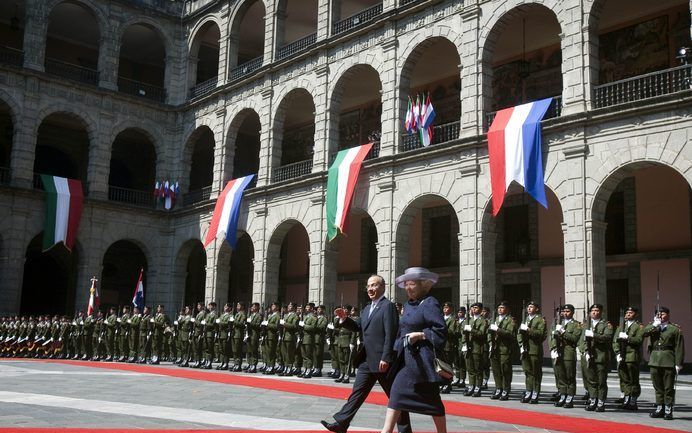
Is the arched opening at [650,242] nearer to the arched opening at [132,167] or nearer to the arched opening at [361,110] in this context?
the arched opening at [361,110]

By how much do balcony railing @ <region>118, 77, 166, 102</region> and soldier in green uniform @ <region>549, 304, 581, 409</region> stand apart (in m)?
24.1

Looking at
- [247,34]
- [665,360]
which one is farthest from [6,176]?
[665,360]

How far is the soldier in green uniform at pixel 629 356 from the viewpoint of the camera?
11.0 meters

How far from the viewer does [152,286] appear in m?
30.3

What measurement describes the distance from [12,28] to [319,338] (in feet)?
68.1

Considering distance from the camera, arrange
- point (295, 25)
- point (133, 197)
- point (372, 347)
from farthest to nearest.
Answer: point (133, 197) < point (295, 25) < point (372, 347)


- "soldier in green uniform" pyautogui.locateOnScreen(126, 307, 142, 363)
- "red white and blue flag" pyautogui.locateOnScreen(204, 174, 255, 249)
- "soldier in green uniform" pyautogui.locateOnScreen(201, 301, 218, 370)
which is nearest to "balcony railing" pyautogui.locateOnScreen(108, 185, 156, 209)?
"red white and blue flag" pyautogui.locateOnScreen(204, 174, 255, 249)

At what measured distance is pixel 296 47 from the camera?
86.0 feet

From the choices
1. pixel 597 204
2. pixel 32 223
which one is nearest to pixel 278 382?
pixel 597 204

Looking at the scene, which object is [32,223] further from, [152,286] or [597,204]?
[597,204]

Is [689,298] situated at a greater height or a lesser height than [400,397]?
greater

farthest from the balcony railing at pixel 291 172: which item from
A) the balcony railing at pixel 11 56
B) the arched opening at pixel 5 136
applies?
the arched opening at pixel 5 136

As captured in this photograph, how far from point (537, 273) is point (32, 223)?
1880cm

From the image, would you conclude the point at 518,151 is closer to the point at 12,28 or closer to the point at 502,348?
the point at 502,348
